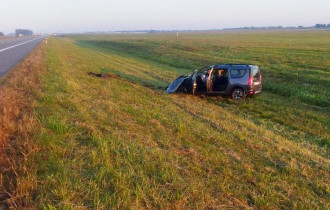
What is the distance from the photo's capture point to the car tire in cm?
1142

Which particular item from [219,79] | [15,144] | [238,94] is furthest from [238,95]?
[15,144]

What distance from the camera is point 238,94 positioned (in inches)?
452

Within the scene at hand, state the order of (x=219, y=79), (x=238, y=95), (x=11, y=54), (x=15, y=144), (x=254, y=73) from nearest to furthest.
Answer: (x=15, y=144) < (x=254, y=73) < (x=238, y=95) < (x=219, y=79) < (x=11, y=54)

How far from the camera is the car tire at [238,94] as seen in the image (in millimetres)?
11422

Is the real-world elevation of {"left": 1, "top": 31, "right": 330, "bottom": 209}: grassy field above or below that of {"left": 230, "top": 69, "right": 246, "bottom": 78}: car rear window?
below

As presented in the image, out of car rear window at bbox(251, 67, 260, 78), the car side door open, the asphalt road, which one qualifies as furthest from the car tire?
the asphalt road

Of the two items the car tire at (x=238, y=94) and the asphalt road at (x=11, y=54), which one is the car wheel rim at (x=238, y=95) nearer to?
the car tire at (x=238, y=94)

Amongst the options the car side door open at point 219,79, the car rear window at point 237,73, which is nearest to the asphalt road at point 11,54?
the car side door open at point 219,79

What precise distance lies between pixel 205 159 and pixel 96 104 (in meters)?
4.77

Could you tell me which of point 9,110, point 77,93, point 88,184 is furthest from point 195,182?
point 77,93

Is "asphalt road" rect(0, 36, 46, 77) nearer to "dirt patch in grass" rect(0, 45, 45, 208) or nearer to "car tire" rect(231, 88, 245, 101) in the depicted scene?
"dirt patch in grass" rect(0, 45, 45, 208)

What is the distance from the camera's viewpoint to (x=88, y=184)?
13.5ft

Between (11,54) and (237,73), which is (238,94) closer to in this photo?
(237,73)

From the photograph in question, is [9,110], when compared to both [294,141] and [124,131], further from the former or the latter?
[294,141]
